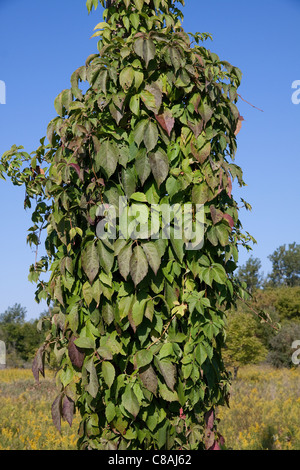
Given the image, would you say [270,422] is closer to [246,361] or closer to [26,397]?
[26,397]

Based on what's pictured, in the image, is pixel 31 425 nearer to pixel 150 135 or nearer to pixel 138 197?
pixel 138 197

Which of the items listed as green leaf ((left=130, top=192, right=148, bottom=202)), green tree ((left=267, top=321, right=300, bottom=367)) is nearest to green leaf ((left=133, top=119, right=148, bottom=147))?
green leaf ((left=130, top=192, right=148, bottom=202))

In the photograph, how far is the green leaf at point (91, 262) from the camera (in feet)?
6.48

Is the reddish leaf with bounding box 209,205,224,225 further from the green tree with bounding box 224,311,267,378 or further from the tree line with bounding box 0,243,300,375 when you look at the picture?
the green tree with bounding box 224,311,267,378

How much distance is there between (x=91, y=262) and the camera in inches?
78.3

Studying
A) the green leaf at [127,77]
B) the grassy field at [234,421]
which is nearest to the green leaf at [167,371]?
the green leaf at [127,77]

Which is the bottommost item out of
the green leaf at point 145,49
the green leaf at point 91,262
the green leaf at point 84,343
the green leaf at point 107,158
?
the green leaf at point 84,343

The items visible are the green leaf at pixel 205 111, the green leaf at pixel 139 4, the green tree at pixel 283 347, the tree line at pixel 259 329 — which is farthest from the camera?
the green tree at pixel 283 347

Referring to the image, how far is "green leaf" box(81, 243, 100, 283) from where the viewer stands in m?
1.98

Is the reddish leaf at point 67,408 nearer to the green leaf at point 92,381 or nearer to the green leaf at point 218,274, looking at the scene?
the green leaf at point 92,381

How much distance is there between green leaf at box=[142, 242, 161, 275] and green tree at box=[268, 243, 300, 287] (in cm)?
4475

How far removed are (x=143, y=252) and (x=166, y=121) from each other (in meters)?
0.65

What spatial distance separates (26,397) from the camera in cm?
776
